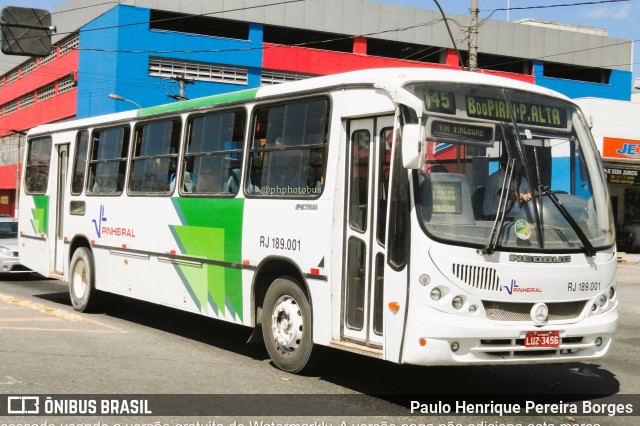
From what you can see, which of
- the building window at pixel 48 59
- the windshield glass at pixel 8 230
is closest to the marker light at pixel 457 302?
the windshield glass at pixel 8 230

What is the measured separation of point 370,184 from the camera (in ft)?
27.0

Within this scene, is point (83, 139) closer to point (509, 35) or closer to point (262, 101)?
point (262, 101)

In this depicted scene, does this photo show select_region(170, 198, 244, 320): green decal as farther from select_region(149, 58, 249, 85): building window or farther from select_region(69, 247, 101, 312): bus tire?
select_region(149, 58, 249, 85): building window

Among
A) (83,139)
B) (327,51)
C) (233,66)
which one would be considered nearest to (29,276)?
(83,139)

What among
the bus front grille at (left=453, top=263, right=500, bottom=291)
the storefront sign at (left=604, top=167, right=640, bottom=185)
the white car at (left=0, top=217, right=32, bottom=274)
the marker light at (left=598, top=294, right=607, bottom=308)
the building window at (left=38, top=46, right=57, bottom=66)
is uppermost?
the building window at (left=38, top=46, right=57, bottom=66)

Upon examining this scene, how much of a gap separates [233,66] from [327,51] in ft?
19.4

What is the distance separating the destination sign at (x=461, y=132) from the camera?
25.5 feet

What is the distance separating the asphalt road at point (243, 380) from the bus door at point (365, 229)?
0.68 metres

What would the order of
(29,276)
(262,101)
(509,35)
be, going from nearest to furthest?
1. (262,101)
2. (29,276)
3. (509,35)

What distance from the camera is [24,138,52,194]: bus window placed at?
1558 centimetres

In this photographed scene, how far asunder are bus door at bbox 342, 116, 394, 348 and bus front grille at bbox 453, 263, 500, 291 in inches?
30.9

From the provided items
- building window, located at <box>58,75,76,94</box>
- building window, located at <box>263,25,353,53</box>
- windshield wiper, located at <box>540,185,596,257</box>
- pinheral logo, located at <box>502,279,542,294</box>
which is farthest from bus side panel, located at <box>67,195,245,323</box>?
building window, located at <box>58,75,76,94</box>

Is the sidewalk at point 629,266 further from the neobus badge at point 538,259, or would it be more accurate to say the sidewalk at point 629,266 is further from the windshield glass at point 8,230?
the neobus badge at point 538,259

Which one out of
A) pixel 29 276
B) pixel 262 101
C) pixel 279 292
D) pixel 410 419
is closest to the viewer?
pixel 410 419
